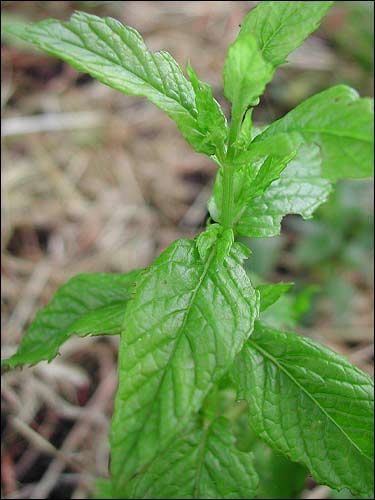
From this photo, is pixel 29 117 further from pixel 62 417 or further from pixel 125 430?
pixel 125 430

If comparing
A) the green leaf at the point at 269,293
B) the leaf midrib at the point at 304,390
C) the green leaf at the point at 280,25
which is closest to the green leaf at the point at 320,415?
the leaf midrib at the point at 304,390

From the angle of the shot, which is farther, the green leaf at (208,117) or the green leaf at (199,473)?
the green leaf at (199,473)

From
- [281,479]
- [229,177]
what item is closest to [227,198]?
[229,177]

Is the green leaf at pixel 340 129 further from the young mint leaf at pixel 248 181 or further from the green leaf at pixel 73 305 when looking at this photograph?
the green leaf at pixel 73 305

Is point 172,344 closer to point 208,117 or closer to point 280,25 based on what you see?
point 208,117

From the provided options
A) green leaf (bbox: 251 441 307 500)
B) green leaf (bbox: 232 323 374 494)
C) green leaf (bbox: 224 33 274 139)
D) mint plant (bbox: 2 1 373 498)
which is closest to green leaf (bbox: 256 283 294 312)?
mint plant (bbox: 2 1 373 498)

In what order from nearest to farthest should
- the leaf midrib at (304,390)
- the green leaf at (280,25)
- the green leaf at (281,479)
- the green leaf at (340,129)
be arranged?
the green leaf at (340,129)
the green leaf at (280,25)
the leaf midrib at (304,390)
the green leaf at (281,479)
